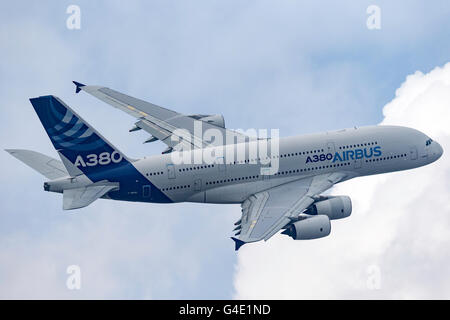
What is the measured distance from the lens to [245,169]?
223 ft

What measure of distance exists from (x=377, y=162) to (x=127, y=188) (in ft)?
77.6

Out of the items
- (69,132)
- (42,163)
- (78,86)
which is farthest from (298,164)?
(78,86)

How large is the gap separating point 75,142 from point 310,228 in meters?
21.0

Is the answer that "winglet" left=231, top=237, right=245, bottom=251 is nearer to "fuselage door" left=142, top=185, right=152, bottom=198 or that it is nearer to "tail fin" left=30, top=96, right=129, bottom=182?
"fuselage door" left=142, top=185, right=152, bottom=198

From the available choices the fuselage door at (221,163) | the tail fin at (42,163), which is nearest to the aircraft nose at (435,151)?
the fuselage door at (221,163)

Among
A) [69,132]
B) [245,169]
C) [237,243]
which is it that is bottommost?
[237,243]

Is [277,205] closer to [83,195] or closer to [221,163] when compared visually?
[221,163]

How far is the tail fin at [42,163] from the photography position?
66.8m

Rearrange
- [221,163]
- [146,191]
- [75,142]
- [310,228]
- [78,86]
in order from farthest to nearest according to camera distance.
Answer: [78,86], [221,163], [146,191], [75,142], [310,228]

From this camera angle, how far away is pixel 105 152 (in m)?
64.9

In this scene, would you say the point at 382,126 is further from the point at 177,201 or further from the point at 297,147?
the point at 177,201

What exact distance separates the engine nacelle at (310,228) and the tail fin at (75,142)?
16.2 metres

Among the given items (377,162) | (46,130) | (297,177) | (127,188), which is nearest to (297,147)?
(297,177)

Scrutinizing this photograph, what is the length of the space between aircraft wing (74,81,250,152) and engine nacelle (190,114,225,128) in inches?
4.2
